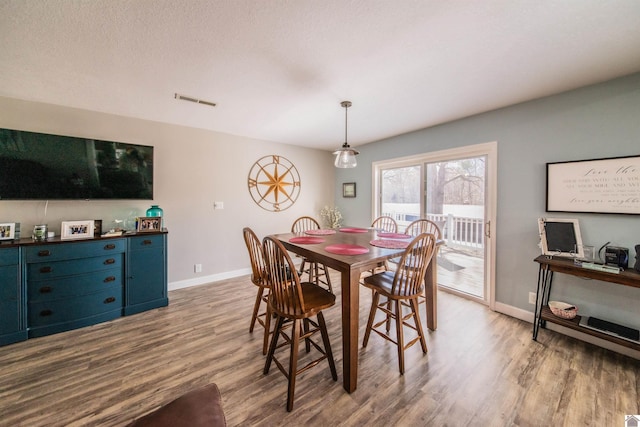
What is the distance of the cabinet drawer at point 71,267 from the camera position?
217 centimetres

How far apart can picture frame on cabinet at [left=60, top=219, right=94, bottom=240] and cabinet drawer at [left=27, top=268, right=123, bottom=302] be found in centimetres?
41

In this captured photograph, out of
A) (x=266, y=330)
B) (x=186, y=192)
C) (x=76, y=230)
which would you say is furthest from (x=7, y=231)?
(x=266, y=330)

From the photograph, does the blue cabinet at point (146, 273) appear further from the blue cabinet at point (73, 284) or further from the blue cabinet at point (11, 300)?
the blue cabinet at point (11, 300)

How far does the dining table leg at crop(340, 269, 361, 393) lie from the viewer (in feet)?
5.00

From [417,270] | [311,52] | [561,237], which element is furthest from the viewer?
[561,237]

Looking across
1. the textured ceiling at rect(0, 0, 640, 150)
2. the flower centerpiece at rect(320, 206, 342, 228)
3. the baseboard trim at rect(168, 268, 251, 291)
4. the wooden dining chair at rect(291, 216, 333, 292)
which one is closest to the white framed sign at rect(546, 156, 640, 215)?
the textured ceiling at rect(0, 0, 640, 150)

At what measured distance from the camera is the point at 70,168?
99.0 inches

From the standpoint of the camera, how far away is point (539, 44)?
A: 156 cm

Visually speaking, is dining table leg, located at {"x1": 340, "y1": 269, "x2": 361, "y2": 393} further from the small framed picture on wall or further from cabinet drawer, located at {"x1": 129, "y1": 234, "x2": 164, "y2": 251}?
the small framed picture on wall

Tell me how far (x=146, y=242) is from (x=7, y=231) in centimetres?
112

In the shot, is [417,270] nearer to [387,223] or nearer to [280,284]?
[280,284]

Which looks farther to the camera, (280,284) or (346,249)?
(346,249)

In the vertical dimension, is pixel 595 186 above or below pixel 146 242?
above

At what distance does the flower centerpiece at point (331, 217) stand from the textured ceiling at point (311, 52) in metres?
2.44
